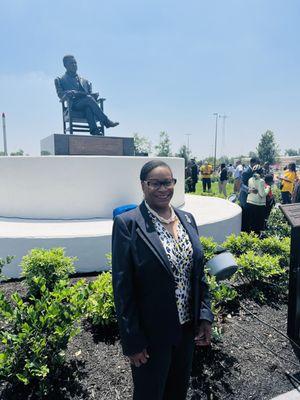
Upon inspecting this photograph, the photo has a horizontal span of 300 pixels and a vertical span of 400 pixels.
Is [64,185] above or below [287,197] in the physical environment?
above

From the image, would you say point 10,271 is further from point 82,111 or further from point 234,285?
point 82,111

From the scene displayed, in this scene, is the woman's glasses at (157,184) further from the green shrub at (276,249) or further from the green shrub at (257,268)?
the green shrub at (276,249)

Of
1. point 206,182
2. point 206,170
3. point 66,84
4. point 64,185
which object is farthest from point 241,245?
point 206,182

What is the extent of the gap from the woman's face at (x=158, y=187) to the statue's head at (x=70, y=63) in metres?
8.85

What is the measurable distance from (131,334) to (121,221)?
600mm

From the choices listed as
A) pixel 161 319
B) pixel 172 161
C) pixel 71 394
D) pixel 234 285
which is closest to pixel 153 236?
pixel 161 319

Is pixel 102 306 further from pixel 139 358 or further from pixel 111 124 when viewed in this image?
pixel 111 124

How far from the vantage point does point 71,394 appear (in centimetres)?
209

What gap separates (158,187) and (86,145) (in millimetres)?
6670

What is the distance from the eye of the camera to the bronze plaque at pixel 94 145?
7789 millimetres

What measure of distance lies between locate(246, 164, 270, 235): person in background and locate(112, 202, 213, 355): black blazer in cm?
505

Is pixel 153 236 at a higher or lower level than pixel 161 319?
higher

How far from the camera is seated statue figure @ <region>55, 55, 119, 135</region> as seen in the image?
360 inches

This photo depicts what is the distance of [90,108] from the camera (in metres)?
9.34
